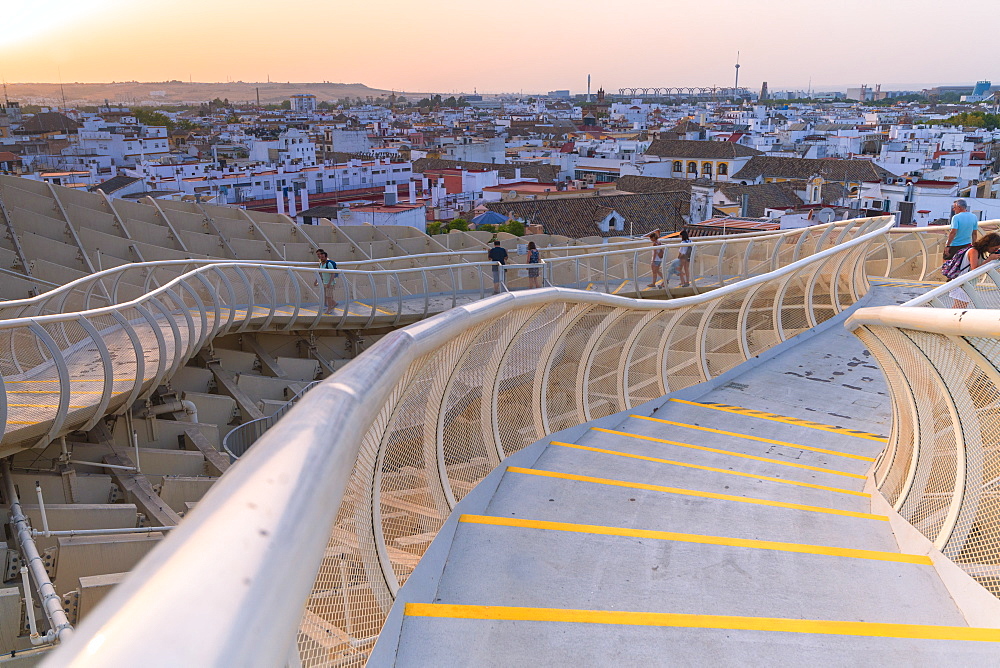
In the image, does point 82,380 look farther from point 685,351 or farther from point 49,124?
point 49,124

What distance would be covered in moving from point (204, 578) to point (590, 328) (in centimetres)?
389

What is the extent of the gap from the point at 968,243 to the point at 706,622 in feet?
25.3

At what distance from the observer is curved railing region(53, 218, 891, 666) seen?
79 centimetres

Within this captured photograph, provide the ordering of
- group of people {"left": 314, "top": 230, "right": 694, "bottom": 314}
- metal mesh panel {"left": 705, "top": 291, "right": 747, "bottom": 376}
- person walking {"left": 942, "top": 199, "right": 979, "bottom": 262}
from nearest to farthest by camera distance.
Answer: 1. metal mesh panel {"left": 705, "top": 291, "right": 747, "bottom": 376}
2. person walking {"left": 942, "top": 199, "right": 979, "bottom": 262}
3. group of people {"left": 314, "top": 230, "right": 694, "bottom": 314}

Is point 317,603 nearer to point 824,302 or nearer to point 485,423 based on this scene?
point 485,423

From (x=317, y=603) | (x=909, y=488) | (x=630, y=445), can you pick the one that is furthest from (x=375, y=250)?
(x=317, y=603)

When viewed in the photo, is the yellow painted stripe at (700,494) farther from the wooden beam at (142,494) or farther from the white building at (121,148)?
the white building at (121,148)

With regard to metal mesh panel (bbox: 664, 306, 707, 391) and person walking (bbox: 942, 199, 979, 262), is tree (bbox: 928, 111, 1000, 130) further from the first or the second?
metal mesh panel (bbox: 664, 306, 707, 391)

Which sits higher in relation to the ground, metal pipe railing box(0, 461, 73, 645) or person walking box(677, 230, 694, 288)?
person walking box(677, 230, 694, 288)

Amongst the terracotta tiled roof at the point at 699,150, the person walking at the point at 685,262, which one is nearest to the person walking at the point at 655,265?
the person walking at the point at 685,262

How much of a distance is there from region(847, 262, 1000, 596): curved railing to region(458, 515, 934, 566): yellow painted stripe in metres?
0.20

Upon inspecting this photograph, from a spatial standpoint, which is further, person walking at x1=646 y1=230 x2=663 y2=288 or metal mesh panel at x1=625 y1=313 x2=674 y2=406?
person walking at x1=646 y1=230 x2=663 y2=288

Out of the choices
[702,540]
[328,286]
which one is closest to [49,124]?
[328,286]

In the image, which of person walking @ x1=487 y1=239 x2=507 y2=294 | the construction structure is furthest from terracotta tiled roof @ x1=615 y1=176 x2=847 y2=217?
the construction structure
